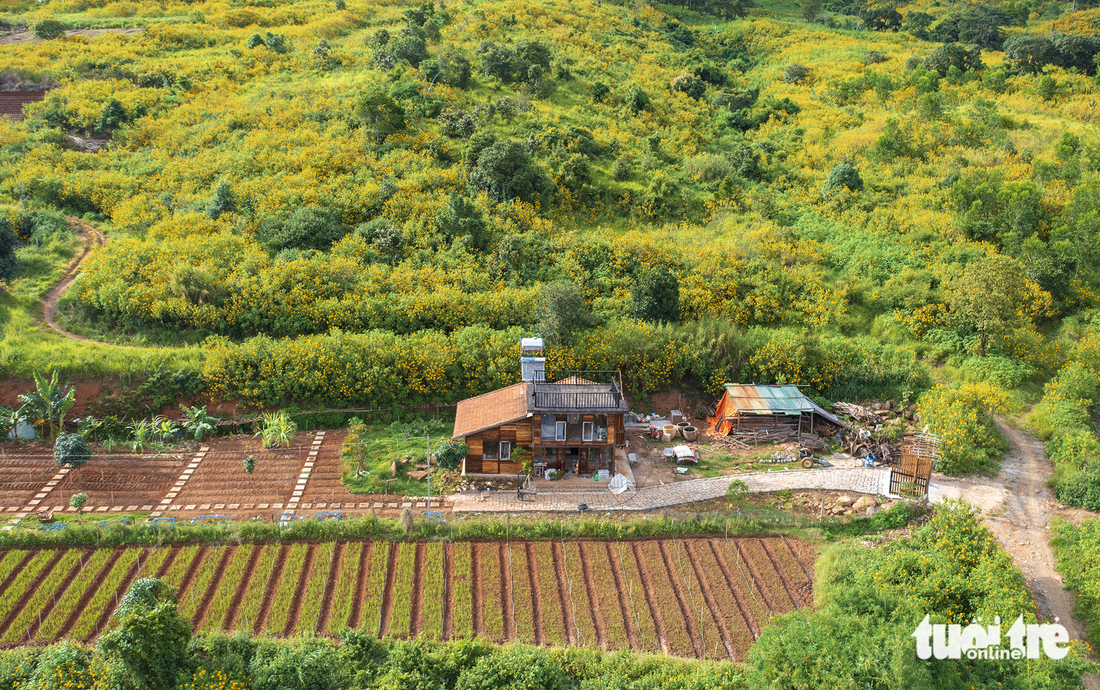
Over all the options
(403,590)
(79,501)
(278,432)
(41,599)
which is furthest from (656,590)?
(79,501)

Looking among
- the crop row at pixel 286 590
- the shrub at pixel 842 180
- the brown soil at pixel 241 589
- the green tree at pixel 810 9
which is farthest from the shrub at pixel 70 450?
the green tree at pixel 810 9

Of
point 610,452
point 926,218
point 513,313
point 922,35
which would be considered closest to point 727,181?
point 926,218

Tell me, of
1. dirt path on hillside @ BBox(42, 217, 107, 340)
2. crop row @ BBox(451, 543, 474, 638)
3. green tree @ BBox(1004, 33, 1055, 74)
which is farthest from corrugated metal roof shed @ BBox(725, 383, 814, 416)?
green tree @ BBox(1004, 33, 1055, 74)

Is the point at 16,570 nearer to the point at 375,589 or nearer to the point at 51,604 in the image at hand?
the point at 51,604

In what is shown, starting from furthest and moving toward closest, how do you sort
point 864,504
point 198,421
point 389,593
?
point 198,421
point 864,504
point 389,593

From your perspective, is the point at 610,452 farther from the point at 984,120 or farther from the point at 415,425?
the point at 984,120
